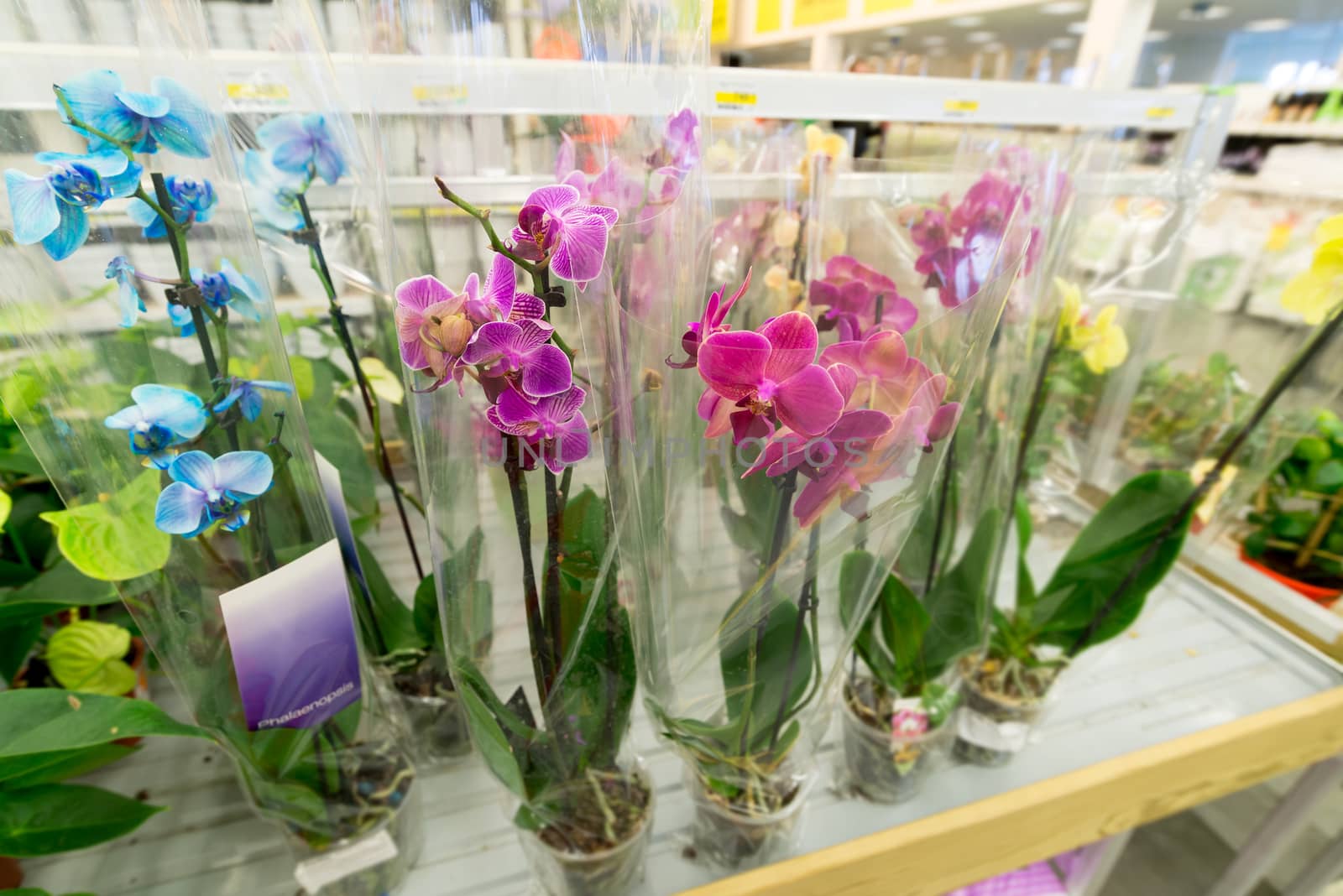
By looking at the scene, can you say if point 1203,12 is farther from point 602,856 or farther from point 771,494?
point 602,856

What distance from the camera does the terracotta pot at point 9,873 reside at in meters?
0.47

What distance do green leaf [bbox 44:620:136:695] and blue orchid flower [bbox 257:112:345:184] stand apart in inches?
14.6

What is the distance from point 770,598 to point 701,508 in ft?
0.23

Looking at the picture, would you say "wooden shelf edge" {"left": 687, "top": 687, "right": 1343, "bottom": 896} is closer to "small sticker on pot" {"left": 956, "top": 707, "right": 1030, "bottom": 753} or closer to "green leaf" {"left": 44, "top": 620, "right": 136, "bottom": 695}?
"small sticker on pot" {"left": 956, "top": 707, "right": 1030, "bottom": 753}

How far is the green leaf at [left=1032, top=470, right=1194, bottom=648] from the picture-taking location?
55cm

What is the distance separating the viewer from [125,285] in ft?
1.09

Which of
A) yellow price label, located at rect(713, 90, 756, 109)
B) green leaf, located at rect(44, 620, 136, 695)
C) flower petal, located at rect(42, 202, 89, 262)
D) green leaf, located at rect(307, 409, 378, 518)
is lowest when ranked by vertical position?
green leaf, located at rect(44, 620, 136, 695)

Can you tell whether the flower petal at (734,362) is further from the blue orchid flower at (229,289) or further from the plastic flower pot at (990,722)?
the plastic flower pot at (990,722)

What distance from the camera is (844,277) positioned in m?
0.46

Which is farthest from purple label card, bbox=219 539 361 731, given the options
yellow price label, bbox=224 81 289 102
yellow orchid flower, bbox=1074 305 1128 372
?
yellow orchid flower, bbox=1074 305 1128 372

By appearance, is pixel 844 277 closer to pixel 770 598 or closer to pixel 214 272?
pixel 770 598

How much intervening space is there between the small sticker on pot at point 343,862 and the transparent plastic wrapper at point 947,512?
36 cm

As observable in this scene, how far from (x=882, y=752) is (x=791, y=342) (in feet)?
1.35

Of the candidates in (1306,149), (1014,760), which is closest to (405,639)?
(1014,760)
